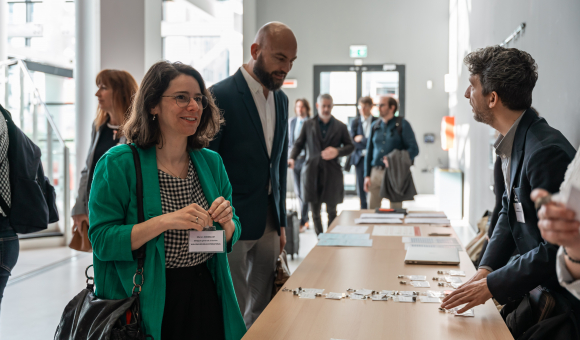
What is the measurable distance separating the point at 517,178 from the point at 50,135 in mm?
5762

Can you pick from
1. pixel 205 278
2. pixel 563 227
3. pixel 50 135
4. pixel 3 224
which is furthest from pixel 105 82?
pixel 50 135

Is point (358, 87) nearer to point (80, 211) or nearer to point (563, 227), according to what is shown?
point (80, 211)

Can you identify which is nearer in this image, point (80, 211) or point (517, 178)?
point (517, 178)

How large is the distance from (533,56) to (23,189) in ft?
10.2

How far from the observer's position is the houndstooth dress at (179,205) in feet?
5.35

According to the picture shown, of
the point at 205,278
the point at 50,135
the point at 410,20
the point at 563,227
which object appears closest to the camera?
the point at 563,227

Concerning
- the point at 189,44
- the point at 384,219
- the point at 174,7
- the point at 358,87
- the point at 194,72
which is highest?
the point at 174,7

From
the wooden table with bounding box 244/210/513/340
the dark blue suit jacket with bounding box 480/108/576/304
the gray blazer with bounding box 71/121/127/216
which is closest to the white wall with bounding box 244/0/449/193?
the gray blazer with bounding box 71/121/127/216

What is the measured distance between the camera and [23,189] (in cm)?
213

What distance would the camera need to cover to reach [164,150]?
5.74ft

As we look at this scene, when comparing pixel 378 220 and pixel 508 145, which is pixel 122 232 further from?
pixel 378 220

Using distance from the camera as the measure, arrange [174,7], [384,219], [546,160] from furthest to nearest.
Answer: [174,7]
[384,219]
[546,160]

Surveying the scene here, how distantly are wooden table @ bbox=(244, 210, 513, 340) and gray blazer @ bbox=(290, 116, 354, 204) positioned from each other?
11.4 ft

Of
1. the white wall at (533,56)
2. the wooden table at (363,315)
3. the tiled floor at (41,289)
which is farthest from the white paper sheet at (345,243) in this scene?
the tiled floor at (41,289)
